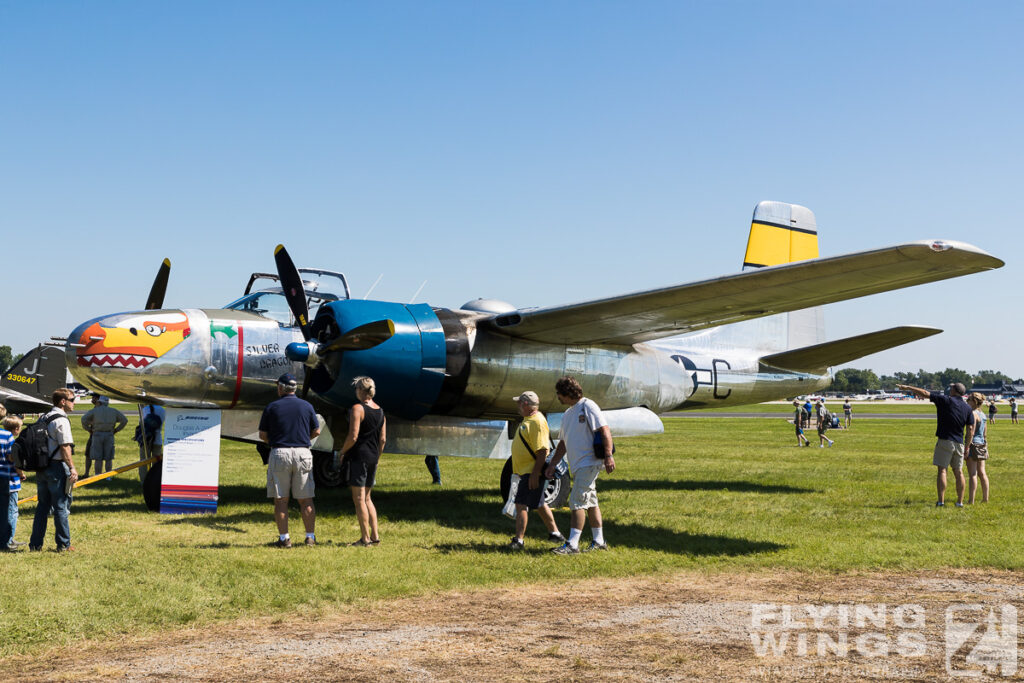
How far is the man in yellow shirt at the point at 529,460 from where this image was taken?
882cm

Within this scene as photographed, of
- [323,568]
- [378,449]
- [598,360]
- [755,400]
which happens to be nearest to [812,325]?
[755,400]

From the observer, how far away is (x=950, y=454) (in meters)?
11.7

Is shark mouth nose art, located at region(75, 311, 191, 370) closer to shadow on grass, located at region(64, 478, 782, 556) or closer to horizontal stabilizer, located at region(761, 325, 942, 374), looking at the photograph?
shadow on grass, located at region(64, 478, 782, 556)

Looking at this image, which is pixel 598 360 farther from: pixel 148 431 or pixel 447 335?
pixel 148 431

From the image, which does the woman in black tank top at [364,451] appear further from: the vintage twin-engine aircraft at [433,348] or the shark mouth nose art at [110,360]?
the shark mouth nose art at [110,360]

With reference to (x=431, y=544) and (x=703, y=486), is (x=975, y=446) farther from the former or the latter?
(x=431, y=544)

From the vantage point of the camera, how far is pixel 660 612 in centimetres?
627

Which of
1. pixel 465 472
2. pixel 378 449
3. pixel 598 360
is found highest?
pixel 598 360

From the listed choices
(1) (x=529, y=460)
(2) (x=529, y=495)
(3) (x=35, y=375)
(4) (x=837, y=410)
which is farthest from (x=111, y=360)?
(4) (x=837, y=410)

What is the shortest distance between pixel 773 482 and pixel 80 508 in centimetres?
1232

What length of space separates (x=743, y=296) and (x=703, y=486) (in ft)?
20.2

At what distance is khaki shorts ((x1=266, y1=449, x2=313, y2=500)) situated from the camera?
881cm

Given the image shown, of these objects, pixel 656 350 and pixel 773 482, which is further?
pixel 773 482

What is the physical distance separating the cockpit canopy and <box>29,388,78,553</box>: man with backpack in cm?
377
